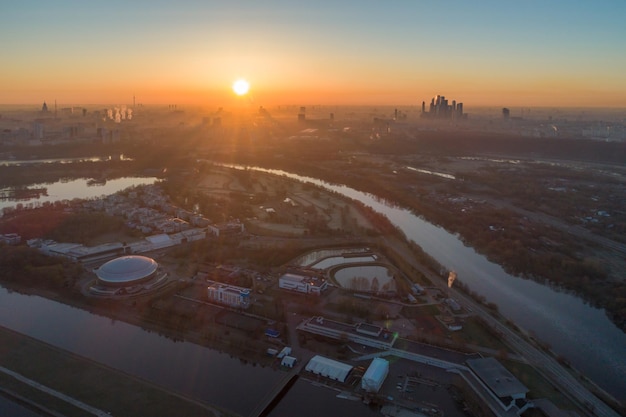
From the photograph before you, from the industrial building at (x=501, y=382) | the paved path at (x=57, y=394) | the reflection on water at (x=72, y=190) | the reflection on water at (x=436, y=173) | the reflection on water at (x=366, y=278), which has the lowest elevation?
the paved path at (x=57, y=394)

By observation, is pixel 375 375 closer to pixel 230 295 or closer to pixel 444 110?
pixel 230 295

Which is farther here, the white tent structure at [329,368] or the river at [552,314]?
the river at [552,314]

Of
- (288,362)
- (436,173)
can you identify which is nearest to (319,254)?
(288,362)

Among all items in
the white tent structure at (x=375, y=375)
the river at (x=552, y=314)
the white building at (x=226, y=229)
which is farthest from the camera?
the white building at (x=226, y=229)

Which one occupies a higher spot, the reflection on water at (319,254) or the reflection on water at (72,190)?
the reflection on water at (72,190)

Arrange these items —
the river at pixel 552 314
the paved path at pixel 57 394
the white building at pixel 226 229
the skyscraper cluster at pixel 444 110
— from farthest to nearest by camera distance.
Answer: the skyscraper cluster at pixel 444 110, the white building at pixel 226 229, the river at pixel 552 314, the paved path at pixel 57 394

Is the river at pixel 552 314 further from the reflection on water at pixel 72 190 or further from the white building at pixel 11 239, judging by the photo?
the reflection on water at pixel 72 190

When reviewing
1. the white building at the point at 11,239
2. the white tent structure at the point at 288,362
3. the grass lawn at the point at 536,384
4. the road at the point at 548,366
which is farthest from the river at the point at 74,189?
the grass lawn at the point at 536,384
